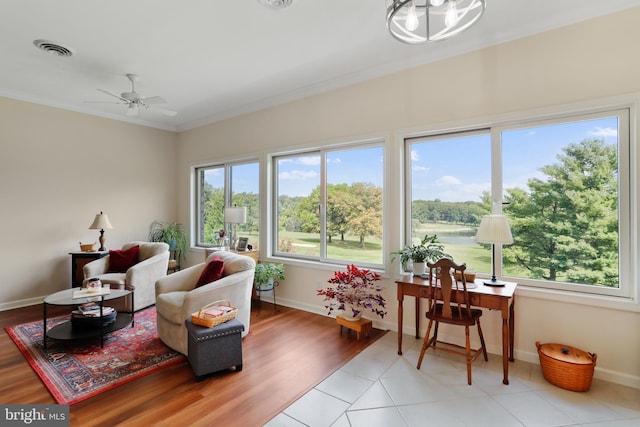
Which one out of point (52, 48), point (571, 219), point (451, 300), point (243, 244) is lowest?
point (451, 300)

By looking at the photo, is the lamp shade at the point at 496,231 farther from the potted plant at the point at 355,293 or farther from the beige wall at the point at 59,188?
the beige wall at the point at 59,188

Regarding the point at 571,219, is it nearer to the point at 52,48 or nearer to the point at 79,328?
the point at 79,328

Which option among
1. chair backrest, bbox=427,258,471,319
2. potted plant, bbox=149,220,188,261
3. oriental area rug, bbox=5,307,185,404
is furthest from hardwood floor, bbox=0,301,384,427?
potted plant, bbox=149,220,188,261

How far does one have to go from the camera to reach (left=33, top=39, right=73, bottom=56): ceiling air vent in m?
3.02

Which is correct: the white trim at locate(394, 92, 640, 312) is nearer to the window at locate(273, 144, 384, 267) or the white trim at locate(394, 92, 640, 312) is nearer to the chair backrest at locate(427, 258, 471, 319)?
the chair backrest at locate(427, 258, 471, 319)

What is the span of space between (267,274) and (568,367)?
3128 mm

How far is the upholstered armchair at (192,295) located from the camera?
9.25ft

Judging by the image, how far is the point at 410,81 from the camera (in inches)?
135

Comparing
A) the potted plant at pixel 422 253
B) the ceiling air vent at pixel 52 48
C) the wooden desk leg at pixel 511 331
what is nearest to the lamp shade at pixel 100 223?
the ceiling air vent at pixel 52 48

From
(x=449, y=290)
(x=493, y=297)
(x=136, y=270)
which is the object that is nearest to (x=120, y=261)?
(x=136, y=270)

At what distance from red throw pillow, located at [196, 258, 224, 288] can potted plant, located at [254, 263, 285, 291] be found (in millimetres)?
888

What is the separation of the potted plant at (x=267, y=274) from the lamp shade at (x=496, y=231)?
99.0 inches

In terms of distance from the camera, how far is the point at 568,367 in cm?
233

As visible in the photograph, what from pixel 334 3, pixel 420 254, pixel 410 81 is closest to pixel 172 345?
pixel 420 254
